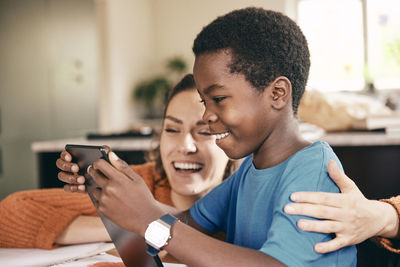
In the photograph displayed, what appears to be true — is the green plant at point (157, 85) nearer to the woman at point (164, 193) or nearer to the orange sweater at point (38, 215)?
the woman at point (164, 193)

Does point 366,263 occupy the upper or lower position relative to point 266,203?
lower

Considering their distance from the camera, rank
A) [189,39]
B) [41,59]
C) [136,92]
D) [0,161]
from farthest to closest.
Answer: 1. [189,39]
2. [136,92]
3. [41,59]
4. [0,161]

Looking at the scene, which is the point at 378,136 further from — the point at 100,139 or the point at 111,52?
the point at 111,52

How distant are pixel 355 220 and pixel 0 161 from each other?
13.1 ft

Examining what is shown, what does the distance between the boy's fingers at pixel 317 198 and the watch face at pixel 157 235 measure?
0.22 m

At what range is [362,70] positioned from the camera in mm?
6328

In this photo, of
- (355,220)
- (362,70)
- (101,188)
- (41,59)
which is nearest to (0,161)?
(41,59)

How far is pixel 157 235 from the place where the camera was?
0.65 m

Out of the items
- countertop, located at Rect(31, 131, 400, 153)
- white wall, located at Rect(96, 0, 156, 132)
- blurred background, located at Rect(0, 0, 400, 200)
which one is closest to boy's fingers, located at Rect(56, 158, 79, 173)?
countertop, located at Rect(31, 131, 400, 153)

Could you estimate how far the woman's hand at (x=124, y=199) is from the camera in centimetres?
67

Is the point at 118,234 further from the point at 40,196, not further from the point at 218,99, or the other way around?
the point at 40,196

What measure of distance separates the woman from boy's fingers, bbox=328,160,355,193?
0.64 metres

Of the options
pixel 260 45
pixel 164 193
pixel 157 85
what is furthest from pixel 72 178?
pixel 157 85

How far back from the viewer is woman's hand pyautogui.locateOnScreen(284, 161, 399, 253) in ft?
2.19
